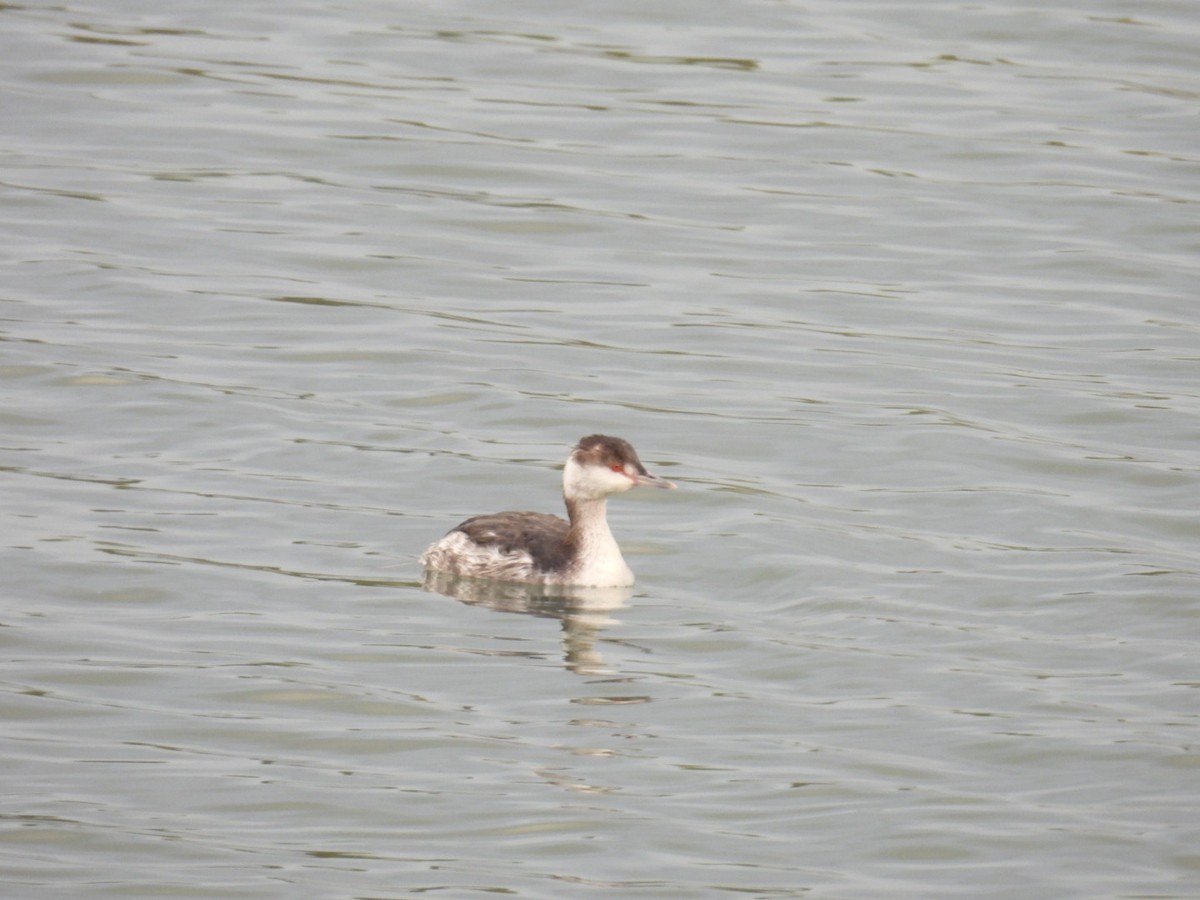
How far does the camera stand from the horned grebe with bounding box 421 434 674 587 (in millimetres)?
12797

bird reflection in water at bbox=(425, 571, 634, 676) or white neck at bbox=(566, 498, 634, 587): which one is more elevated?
white neck at bbox=(566, 498, 634, 587)

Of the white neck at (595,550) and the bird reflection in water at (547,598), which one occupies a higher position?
the white neck at (595,550)

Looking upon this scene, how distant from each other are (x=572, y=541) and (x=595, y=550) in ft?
0.72

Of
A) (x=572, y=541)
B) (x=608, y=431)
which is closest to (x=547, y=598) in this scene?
(x=572, y=541)

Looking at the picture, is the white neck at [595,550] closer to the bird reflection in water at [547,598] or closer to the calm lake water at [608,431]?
the bird reflection in water at [547,598]

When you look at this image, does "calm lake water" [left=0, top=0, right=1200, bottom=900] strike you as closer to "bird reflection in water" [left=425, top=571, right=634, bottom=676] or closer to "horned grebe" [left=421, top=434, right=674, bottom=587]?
"bird reflection in water" [left=425, top=571, right=634, bottom=676]

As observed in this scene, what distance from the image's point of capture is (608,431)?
15.5 m

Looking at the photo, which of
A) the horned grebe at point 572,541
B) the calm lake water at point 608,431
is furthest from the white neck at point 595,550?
the calm lake water at point 608,431

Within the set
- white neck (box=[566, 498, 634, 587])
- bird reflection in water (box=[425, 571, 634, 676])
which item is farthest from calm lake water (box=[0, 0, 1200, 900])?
white neck (box=[566, 498, 634, 587])

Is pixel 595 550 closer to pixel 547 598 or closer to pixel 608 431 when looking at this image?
pixel 547 598

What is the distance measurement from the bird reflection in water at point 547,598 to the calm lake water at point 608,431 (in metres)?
0.05

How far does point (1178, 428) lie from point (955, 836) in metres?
7.07

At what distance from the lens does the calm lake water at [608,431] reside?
9.48 metres

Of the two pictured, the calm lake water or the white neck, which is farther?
the white neck
